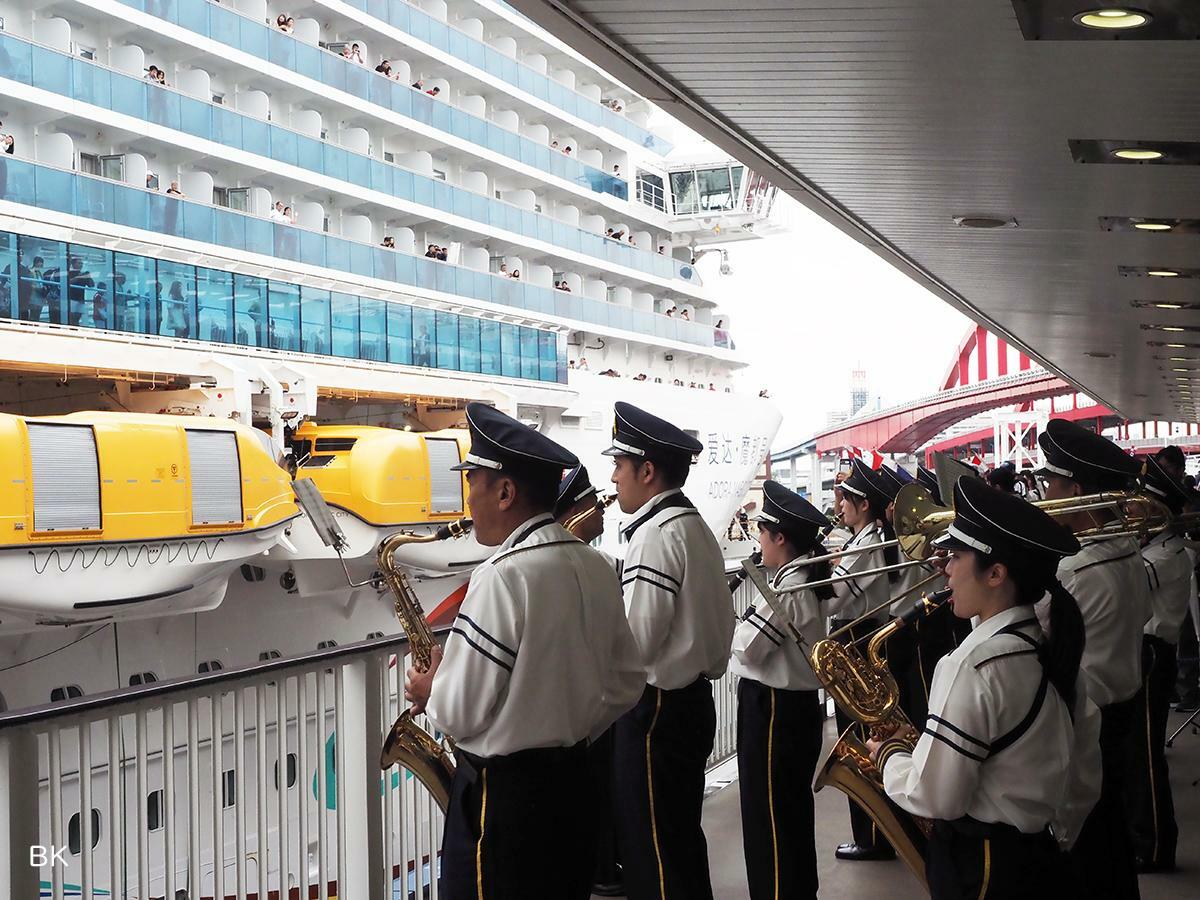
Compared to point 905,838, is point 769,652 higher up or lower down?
higher up

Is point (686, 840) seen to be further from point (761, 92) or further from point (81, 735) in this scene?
point (761, 92)

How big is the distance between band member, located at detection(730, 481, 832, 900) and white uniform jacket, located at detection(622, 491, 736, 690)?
324mm

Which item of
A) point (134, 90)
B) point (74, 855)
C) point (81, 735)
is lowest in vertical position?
point (74, 855)

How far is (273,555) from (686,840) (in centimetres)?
1712

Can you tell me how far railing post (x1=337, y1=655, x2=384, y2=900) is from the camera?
4758 millimetres

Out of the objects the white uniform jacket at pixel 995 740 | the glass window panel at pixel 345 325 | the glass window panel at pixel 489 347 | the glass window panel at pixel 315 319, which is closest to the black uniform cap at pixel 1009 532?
the white uniform jacket at pixel 995 740

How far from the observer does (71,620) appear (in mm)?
16062

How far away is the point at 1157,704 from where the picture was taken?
18.5 ft

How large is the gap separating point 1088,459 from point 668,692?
1.79 metres

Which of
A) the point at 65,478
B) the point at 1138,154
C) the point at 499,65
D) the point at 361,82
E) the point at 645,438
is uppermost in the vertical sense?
the point at 499,65

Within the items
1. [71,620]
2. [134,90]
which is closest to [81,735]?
[71,620]

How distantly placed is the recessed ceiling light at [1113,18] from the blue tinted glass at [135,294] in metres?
19.8

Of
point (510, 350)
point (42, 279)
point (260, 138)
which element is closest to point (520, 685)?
point (42, 279)

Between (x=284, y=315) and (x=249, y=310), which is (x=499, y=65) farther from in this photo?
(x=249, y=310)
